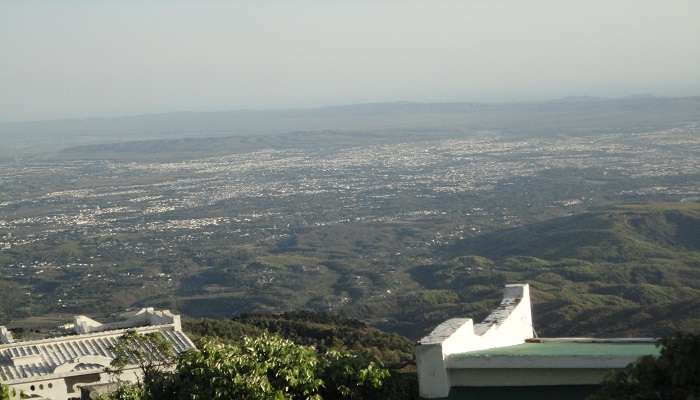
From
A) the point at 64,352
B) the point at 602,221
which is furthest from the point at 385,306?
the point at 64,352

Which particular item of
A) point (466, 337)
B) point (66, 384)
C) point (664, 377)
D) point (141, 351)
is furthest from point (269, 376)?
point (66, 384)

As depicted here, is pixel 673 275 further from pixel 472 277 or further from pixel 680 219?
pixel 680 219

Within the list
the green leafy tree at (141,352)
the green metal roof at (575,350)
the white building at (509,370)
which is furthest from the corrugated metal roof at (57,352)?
the white building at (509,370)

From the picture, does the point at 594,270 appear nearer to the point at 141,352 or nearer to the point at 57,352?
the point at 57,352

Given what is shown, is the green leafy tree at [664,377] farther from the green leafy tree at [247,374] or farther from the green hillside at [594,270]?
the green hillside at [594,270]

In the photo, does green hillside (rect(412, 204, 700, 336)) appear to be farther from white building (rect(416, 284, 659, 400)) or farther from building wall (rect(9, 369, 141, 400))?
white building (rect(416, 284, 659, 400))

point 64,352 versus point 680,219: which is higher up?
point 64,352
